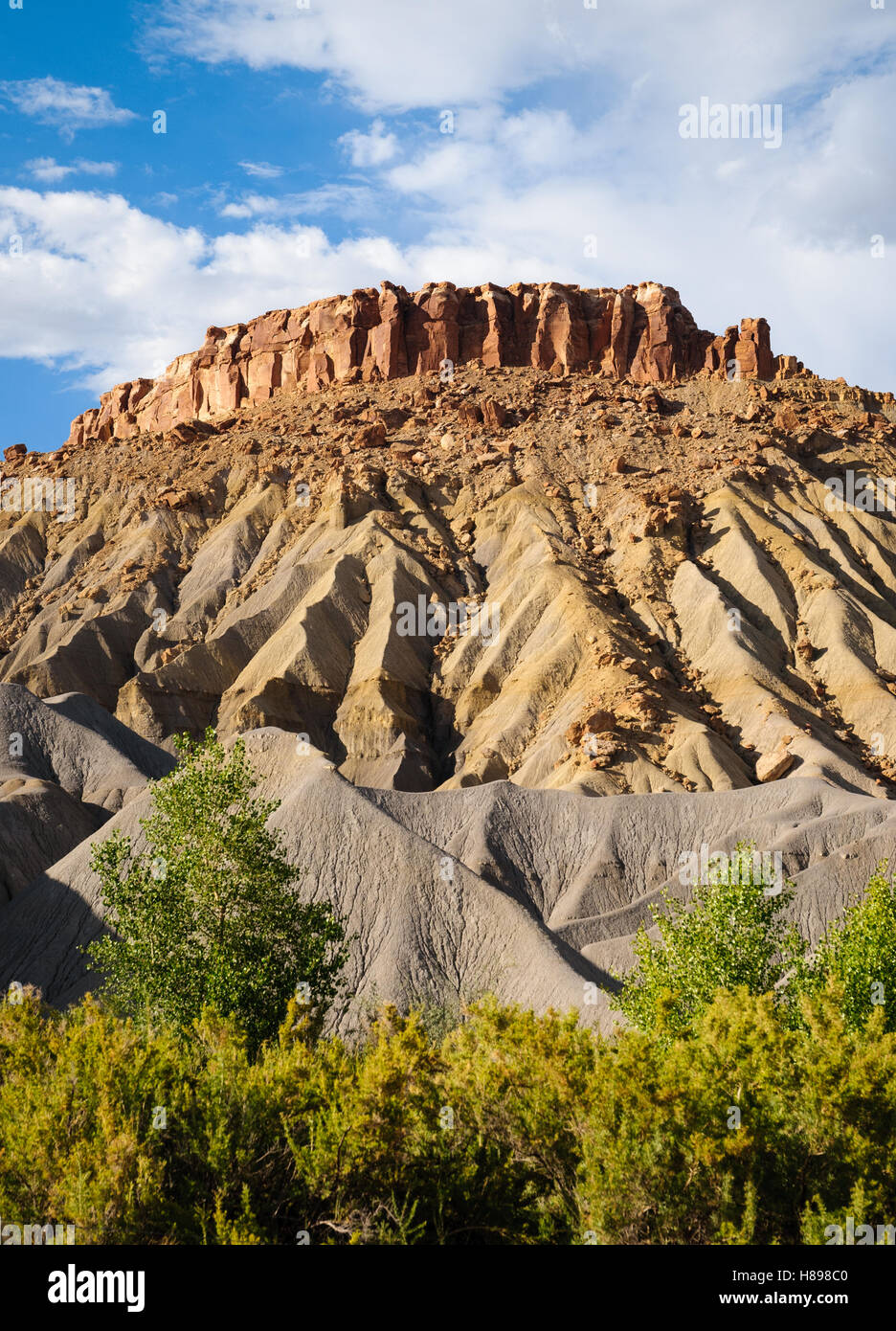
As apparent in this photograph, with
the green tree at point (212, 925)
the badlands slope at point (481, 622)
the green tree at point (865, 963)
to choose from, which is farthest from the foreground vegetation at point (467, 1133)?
the badlands slope at point (481, 622)

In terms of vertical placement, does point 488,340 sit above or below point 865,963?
above

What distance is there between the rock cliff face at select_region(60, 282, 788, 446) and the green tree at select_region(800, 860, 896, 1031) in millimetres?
87240

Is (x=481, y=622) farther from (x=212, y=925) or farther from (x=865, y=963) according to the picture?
(x=865, y=963)

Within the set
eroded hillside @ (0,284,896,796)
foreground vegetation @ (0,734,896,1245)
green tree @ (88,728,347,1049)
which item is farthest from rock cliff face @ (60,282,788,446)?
foreground vegetation @ (0,734,896,1245)

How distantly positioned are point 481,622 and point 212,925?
53.9m

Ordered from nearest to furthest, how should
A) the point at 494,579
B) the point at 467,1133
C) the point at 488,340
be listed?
the point at 467,1133 < the point at 494,579 < the point at 488,340

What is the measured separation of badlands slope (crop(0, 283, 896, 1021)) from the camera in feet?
145

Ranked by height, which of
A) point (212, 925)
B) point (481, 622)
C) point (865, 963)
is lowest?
point (865, 963)

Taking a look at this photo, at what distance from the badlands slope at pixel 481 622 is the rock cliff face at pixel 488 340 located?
0.35m

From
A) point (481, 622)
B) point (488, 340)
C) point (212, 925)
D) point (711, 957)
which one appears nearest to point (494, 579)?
point (481, 622)

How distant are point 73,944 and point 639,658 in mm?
37493

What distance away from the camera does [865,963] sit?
24.7 meters

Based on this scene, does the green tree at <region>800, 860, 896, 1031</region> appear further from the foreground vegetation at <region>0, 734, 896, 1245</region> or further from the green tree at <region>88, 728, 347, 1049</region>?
the green tree at <region>88, 728, 347, 1049</region>
